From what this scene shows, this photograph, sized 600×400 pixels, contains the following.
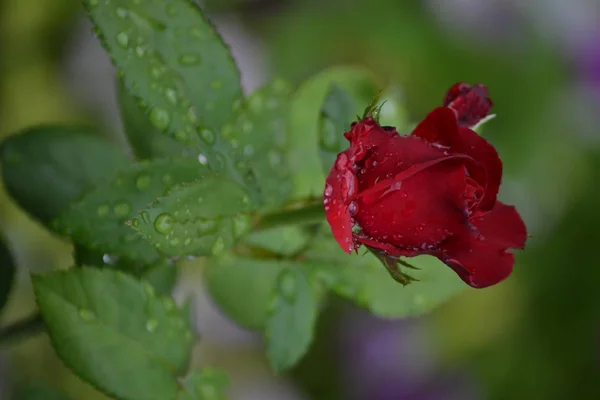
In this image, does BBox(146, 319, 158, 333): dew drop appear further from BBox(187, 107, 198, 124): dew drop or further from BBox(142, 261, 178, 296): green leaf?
BBox(187, 107, 198, 124): dew drop

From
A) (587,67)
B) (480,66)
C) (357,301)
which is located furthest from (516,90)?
(357,301)

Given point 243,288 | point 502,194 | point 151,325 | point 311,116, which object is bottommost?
point 502,194

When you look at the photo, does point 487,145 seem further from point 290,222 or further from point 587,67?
point 587,67

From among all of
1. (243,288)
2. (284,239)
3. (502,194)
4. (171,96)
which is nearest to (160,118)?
(171,96)

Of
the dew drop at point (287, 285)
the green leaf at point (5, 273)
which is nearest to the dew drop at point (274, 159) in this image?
the dew drop at point (287, 285)

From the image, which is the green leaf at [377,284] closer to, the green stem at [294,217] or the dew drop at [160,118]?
the green stem at [294,217]

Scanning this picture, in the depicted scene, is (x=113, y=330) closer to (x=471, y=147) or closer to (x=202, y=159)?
(x=202, y=159)
